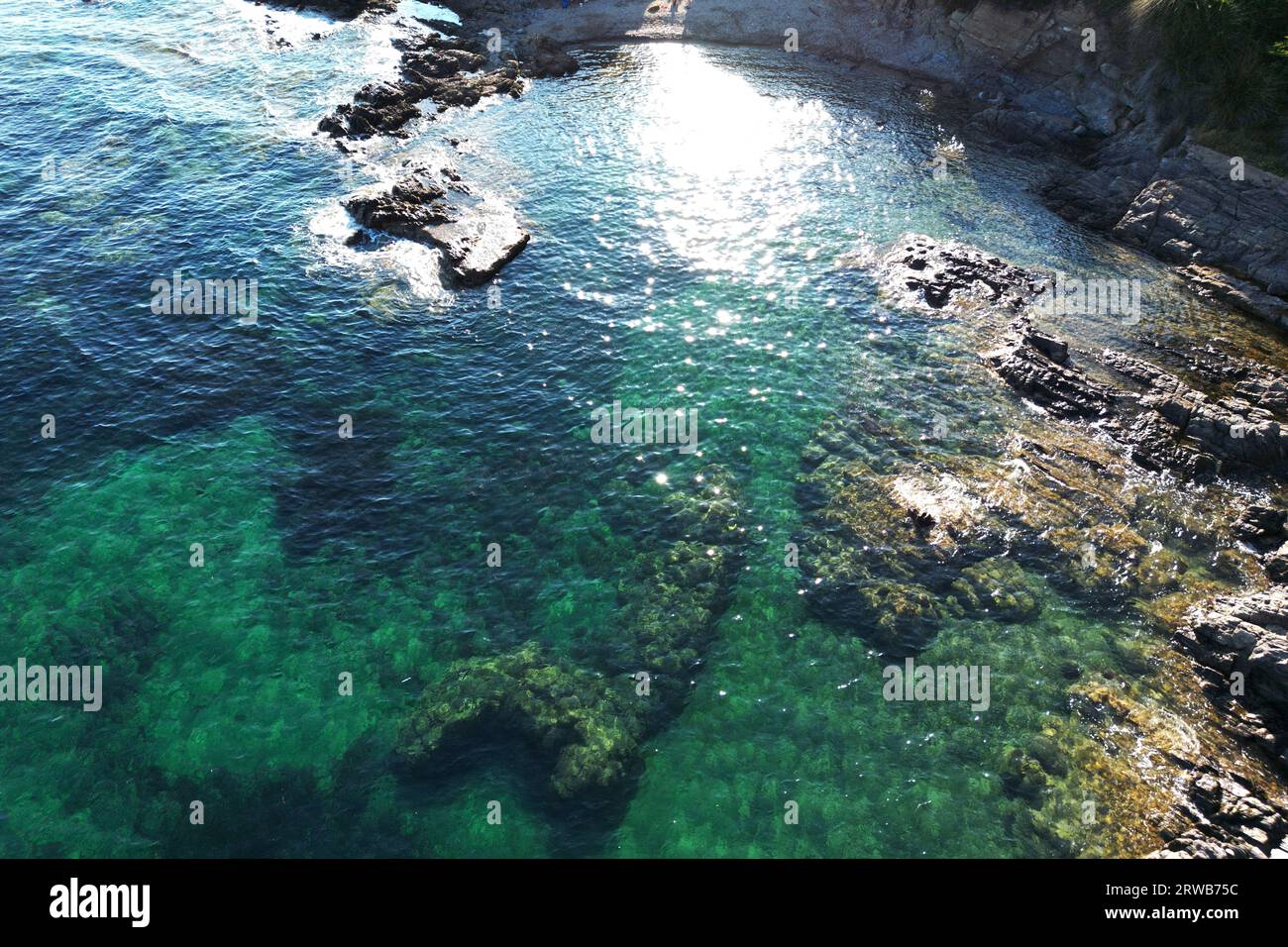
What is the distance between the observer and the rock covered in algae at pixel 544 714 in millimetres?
27484

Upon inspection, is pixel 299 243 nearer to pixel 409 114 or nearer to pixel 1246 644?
pixel 409 114

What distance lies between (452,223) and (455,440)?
20.7m

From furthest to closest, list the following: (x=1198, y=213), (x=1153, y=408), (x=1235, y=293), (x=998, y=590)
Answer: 1. (x=1198, y=213)
2. (x=1235, y=293)
3. (x=1153, y=408)
4. (x=998, y=590)

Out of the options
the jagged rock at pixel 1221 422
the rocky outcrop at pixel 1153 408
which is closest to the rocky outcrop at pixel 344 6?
the rocky outcrop at pixel 1153 408

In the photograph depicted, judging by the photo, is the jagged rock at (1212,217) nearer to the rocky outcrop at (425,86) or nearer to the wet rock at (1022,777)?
the wet rock at (1022,777)

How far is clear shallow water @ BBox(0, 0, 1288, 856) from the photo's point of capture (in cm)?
2673

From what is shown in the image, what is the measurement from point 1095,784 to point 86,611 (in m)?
39.0

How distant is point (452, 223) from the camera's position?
53031mm

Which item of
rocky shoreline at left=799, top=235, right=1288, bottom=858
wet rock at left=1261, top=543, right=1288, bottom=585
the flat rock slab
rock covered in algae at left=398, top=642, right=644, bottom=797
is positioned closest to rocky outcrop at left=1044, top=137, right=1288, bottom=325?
rocky shoreline at left=799, top=235, right=1288, bottom=858

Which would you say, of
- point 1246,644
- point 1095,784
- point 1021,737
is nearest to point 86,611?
point 1021,737

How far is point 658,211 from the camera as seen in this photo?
184 ft

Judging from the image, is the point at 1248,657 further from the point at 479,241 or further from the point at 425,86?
the point at 425,86

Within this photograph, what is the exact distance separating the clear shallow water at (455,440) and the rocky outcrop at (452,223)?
60.6 inches

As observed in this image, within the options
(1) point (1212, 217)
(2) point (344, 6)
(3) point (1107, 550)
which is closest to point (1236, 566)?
(3) point (1107, 550)
